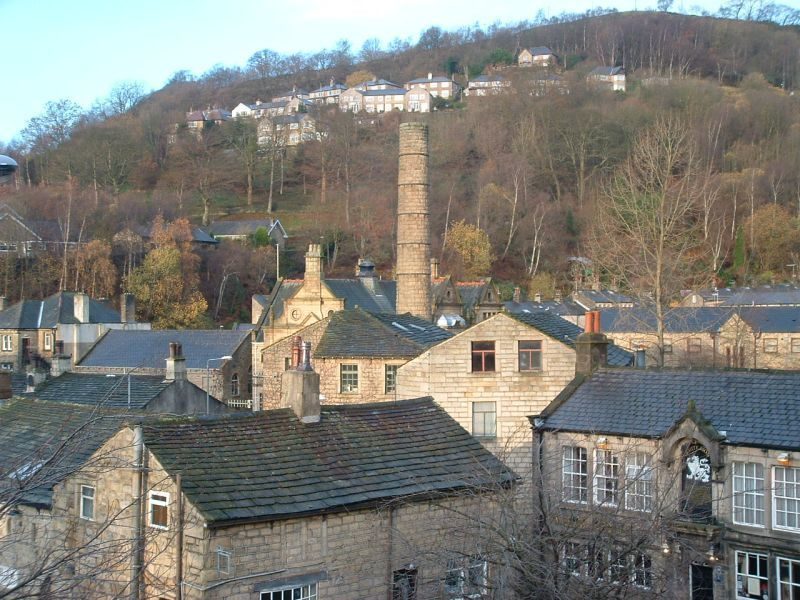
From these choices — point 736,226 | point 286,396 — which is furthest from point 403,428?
point 736,226

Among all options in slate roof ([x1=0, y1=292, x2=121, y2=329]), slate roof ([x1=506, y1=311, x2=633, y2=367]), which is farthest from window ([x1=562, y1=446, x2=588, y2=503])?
slate roof ([x1=0, y1=292, x2=121, y2=329])

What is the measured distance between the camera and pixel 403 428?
18.1 meters

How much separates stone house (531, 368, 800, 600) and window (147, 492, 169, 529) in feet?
19.7

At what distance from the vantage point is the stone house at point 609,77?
375 feet

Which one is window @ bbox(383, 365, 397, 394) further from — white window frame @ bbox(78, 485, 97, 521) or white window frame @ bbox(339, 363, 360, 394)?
white window frame @ bbox(78, 485, 97, 521)

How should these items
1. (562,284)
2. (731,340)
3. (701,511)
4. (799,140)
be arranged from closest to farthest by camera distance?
(701,511), (731,340), (562,284), (799,140)

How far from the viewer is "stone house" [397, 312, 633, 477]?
24.9 meters

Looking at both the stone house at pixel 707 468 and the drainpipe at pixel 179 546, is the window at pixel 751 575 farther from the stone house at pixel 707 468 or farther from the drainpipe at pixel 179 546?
the drainpipe at pixel 179 546

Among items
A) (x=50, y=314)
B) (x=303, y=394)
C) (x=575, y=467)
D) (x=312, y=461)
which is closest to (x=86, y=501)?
(x=312, y=461)

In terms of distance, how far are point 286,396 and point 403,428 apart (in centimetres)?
252

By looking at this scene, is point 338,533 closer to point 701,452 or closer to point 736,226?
point 701,452

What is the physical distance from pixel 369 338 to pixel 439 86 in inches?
4703

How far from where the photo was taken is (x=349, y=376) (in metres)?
32.1

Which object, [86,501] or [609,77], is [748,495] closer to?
[86,501]
